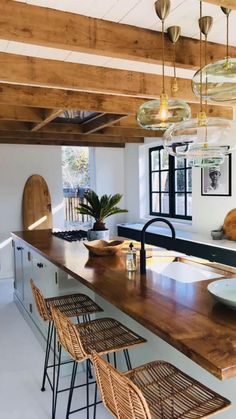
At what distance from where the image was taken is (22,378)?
9.95ft

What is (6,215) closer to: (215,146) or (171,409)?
(215,146)

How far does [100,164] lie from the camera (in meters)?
7.12

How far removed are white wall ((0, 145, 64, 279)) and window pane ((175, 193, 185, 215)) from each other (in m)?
2.31

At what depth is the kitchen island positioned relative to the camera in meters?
1.29

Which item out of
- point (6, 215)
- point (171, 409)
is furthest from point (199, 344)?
point (6, 215)

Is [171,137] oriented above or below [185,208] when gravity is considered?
above

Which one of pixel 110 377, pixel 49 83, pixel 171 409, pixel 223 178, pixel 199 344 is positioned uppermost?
pixel 49 83

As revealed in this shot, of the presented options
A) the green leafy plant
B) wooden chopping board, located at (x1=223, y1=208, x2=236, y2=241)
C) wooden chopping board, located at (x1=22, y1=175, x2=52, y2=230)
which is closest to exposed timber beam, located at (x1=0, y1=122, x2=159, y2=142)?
wooden chopping board, located at (x1=22, y1=175, x2=52, y2=230)

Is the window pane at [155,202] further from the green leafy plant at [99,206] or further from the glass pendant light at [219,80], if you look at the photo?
the glass pendant light at [219,80]

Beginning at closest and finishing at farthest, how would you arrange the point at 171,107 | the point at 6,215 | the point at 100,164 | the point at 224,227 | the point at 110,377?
1. the point at 110,377
2. the point at 171,107
3. the point at 224,227
4. the point at 6,215
5. the point at 100,164

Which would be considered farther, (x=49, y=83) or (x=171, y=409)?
→ (x=49, y=83)

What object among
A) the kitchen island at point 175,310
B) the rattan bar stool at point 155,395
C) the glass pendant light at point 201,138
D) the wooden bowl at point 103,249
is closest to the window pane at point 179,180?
the glass pendant light at point 201,138

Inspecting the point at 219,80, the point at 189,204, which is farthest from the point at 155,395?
the point at 189,204

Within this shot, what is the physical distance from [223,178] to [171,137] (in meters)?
2.18
